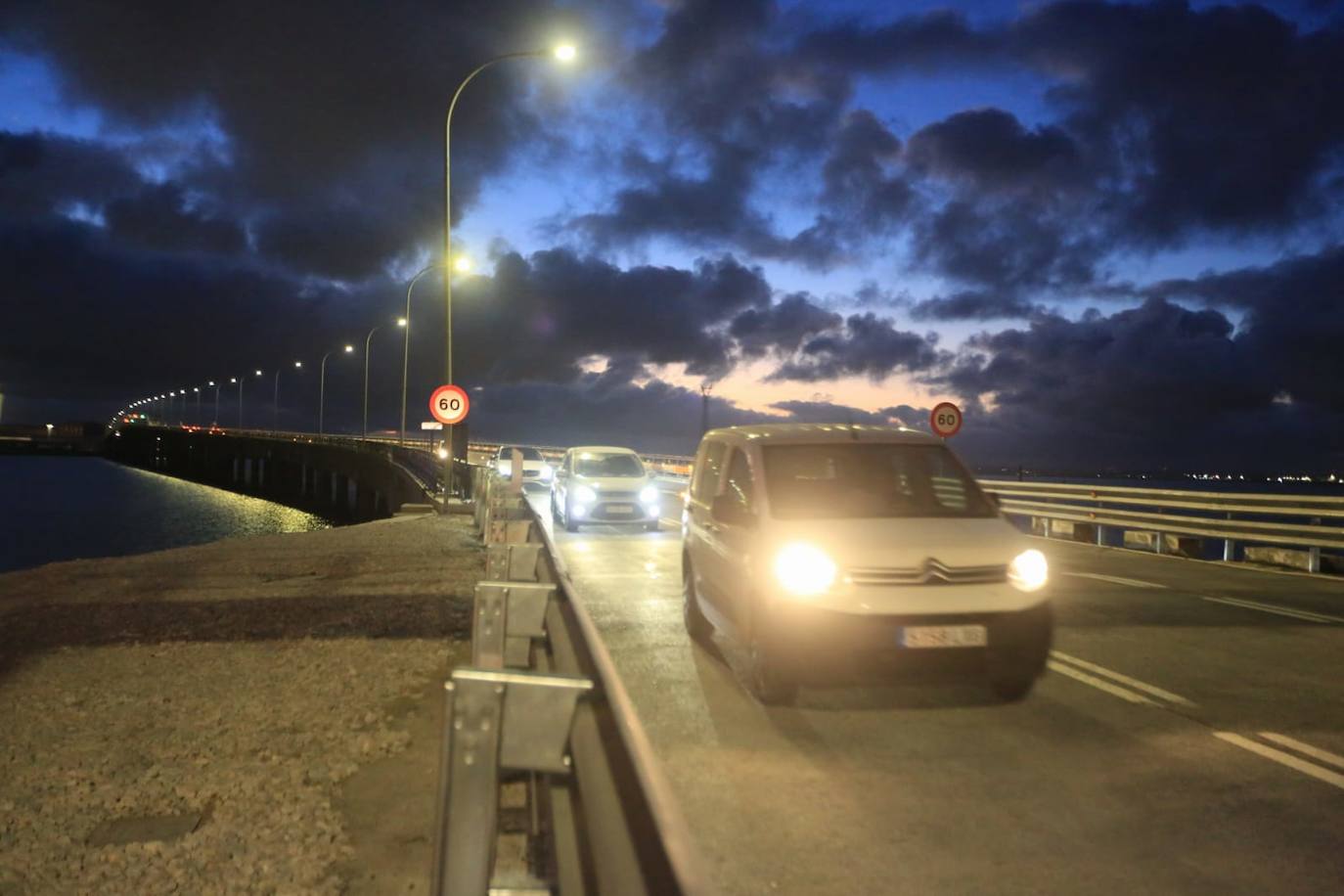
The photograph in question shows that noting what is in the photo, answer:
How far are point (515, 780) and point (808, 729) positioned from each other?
1.93 meters

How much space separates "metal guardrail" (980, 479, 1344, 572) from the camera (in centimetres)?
1617

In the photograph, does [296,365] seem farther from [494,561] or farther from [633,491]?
[494,561]

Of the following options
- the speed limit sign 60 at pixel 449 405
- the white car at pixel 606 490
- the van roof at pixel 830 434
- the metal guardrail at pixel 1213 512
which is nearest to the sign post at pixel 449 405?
the speed limit sign 60 at pixel 449 405

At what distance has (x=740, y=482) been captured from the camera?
313 inches

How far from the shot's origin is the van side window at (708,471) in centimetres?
866

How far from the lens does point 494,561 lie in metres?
7.36

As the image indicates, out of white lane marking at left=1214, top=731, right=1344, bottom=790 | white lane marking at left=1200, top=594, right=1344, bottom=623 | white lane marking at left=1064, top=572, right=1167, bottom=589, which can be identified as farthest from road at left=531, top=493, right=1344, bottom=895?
white lane marking at left=1064, top=572, right=1167, bottom=589

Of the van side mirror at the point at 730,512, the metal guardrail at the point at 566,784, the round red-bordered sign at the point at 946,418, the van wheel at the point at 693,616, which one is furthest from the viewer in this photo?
the round red-bordered sign at the point at 946,418

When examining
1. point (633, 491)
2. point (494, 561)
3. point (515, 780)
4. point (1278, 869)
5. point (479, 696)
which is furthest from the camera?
point (633, 491)

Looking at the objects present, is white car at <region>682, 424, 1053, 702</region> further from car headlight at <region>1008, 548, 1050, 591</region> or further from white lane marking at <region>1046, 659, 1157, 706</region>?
white lane marking at <region>1046, 659, 1157, 706</region>

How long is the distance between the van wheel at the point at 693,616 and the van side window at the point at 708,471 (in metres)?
0.62

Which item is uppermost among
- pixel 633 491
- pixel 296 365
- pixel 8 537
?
pixel 296 365

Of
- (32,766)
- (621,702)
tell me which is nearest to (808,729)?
(621,702)

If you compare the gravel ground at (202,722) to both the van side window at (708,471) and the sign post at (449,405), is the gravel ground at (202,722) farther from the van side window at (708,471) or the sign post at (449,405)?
the sign post at (449,405)
